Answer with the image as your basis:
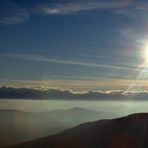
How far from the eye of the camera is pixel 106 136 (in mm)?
162000

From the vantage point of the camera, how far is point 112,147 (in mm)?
150500

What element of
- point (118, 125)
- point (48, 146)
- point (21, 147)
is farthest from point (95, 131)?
→ point (21, 147)

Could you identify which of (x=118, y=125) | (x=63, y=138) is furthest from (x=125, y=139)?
(x=63, y=138)

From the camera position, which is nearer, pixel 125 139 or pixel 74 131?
pixel 125 139

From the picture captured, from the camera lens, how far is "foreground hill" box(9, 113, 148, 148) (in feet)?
496

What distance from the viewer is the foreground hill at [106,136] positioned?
5955 inches

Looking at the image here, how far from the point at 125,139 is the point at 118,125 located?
16865 mm

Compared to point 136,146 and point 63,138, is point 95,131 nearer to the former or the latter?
point 63,138

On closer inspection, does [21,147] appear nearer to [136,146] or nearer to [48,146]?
[48,146]

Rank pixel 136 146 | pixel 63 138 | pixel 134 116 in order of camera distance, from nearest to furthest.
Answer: pixel 136 146
pixel 134 116
pixel 63 138

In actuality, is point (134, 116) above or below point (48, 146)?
above

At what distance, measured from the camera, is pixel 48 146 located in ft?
582

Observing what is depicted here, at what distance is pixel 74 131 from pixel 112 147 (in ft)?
144

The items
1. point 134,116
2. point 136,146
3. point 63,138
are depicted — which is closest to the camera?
point 136,146
